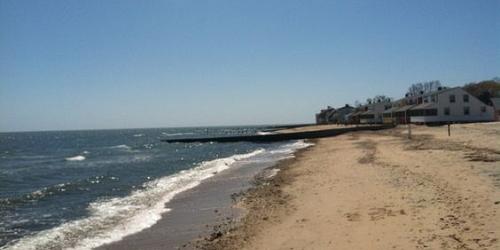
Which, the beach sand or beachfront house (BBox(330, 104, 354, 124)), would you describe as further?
beachfront house (BBox(330, 104, 354, 124))

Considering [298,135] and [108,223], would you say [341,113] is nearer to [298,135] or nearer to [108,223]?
[298,135]

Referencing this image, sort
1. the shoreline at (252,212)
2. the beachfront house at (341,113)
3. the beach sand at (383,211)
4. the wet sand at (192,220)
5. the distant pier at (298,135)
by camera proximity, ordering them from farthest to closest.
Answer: the beachfront house at (341,113), the distant pier at (298,135), the wet sand at (192,220), the shoreline at (252,212), the beach sand at (383,211)

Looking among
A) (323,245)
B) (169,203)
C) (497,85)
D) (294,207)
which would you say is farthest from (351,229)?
(497,85)

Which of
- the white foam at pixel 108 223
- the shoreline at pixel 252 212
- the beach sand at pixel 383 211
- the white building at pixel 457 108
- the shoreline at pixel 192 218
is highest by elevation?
the white building at pixel 457 108

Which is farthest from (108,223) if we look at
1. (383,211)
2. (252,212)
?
(383,211)

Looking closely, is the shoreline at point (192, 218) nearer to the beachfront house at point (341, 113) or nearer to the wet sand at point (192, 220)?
the wet sand at point (192, 220)

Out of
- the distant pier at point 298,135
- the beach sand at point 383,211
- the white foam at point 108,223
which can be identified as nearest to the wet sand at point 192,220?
the white foam at point 108,223

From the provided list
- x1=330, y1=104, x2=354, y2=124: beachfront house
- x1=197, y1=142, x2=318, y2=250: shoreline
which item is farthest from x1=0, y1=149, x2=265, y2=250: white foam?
x1=330, y1=104, x2=354, y2=124: beachfront house

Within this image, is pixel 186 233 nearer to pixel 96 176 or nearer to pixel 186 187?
pixel 186 187

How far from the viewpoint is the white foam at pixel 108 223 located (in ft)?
45.1

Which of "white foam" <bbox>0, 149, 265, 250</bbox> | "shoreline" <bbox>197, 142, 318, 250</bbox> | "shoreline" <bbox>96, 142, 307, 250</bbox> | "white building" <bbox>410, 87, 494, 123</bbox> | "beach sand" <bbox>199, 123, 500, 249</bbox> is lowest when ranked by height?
"white foam" <bbox>0, 149, 265, 250</bbox>

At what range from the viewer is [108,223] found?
16219mm

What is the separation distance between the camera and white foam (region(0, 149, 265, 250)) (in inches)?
541

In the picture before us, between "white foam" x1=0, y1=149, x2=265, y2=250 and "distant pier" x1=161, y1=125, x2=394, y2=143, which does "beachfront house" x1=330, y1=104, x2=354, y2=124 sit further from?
"white foam" x1=0, y1=149, x2=265, y2=250
